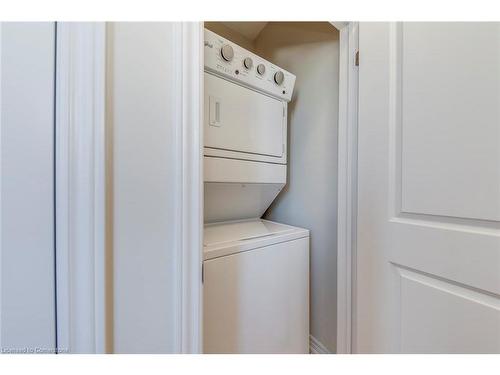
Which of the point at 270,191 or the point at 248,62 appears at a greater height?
the point at 248,62

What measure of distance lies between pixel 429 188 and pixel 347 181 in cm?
37

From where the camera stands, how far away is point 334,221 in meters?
1.30

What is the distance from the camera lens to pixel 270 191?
1.37m

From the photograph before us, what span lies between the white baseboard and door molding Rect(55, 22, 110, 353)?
1419mm

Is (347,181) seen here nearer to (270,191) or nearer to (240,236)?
(270,191)

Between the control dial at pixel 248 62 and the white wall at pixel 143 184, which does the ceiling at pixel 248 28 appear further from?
the white wall at pixel 143 184

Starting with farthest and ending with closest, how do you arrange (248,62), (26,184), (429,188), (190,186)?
(248,62) → (429,188) → (190,186) → (26,184)

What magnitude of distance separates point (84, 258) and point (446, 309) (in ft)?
3.73

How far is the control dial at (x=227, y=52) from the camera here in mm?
1011

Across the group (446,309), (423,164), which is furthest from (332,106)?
(446,309)

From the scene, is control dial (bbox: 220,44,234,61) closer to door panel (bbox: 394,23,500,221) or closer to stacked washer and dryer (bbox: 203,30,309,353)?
stacked washer and dryer (bbox: 203,30,309,353)

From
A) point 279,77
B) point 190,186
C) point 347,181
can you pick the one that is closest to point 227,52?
point 279,77

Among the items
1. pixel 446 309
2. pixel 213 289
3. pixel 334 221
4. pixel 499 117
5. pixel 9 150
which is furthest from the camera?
pixel 334 221
